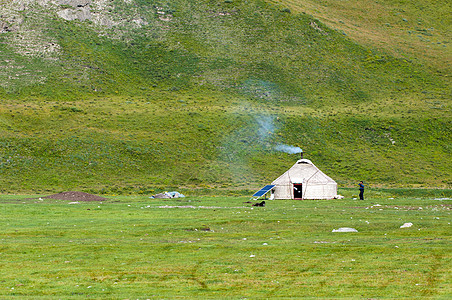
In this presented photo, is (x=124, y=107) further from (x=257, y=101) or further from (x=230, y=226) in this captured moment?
(x=230, y=226)

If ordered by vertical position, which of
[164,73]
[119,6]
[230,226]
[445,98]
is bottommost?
[230,226]

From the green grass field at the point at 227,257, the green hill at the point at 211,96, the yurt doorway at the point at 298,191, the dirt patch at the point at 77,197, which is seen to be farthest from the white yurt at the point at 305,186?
the green grass field at the point at 227,257

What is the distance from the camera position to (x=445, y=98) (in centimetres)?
10800

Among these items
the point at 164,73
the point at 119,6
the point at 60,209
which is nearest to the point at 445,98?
the point at 164,73

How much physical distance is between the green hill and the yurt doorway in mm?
14922

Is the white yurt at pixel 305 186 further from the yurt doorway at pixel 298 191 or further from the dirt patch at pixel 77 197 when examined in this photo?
the dirt patch at pixel 77 197

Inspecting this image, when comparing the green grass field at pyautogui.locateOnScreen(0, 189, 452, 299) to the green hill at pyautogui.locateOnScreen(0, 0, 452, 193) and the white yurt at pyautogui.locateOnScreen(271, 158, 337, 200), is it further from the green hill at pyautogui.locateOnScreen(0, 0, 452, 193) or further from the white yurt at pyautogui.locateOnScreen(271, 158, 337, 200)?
the green hill at pyautogui.locateOnScreen(0, 0, 452, 193)

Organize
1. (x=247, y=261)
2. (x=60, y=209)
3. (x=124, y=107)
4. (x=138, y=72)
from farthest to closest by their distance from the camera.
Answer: (x=138, y=72) → (x=124, y=107) → (x=60, y=209) → (x=247, y=261)

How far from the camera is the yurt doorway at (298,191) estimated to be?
5627 cm

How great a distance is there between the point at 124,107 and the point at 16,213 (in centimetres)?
6189

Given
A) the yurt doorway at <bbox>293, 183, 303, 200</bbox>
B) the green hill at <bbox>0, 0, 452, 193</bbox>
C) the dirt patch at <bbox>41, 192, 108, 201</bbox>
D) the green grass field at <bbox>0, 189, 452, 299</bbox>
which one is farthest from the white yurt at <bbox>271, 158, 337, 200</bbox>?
the green grass field at <bbox>0, 189, 452, 299</bbox>

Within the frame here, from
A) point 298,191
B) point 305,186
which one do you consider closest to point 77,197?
point 298,191

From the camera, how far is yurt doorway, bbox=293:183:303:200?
5627 centimetres

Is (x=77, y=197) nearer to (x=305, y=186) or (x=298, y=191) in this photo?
(x=298, y=191)
